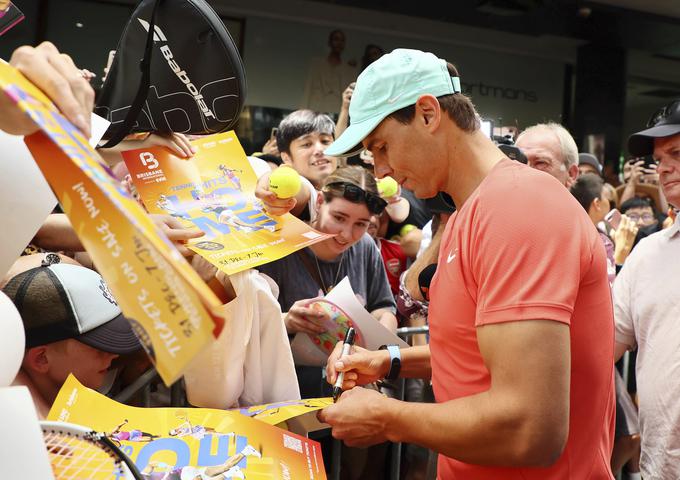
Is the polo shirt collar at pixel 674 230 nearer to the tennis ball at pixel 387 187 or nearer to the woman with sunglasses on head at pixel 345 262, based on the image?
the woman with sunglasses on head at pixel 345 262

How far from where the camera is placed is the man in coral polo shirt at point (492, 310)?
1.15 m

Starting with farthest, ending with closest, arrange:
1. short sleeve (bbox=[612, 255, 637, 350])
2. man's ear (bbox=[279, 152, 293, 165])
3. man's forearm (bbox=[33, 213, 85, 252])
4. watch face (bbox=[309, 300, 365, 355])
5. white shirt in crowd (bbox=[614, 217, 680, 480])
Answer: man's ear (bbox=[279, 152, 293, 165])
short sleeve (bbox=[612, 255, 637, 350])
watch face (bbox=[309, 300, 365, 355])
white shirt in crowd (bbox=[614, 217, 680, 480])
man's forearm (bbox=[33, 213, 85, 252])

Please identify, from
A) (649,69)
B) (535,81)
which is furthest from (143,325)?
(649,69)

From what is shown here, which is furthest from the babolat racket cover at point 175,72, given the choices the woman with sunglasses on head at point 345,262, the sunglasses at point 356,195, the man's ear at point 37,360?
the sunglasses at point 356,195

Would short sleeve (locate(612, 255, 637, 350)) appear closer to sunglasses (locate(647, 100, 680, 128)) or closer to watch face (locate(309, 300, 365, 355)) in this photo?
sunglasses (locate(647, 100, 680, 128))

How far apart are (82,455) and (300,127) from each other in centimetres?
277

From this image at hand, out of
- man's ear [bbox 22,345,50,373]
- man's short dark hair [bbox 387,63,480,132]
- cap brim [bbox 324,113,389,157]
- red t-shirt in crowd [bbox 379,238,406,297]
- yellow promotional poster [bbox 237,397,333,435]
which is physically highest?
man's short dark hair [bbox 387,63,480,132]

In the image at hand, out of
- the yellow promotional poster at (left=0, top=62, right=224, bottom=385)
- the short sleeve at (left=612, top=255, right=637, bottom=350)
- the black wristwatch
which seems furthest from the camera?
the short sleeve at (left=612, top=255, right=637, bottom=350)

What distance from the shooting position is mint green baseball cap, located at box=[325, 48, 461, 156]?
1.51 meters

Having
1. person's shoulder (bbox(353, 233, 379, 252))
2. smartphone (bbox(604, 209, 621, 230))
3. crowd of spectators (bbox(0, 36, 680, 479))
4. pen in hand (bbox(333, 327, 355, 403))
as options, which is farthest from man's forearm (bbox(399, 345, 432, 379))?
smartphone (bbox(604, 209, 621, 230))

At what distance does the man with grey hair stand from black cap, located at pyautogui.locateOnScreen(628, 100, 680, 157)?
65 centimetres

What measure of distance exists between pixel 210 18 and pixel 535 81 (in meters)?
9.61

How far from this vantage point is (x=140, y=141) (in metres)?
1.50

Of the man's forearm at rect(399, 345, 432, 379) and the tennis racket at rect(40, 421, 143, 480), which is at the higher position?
the tennis racket at rect(40, 421, 143, 480)
